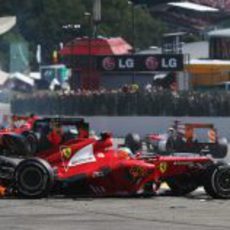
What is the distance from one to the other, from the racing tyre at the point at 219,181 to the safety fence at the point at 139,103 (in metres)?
20.5

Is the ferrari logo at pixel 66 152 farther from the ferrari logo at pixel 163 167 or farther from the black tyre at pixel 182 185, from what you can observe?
the black tyre at pixel 182 185

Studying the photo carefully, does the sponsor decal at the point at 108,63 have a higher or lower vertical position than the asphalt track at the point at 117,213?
higher

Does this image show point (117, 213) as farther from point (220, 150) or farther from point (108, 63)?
point (108, 63)

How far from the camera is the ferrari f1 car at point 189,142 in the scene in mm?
24516

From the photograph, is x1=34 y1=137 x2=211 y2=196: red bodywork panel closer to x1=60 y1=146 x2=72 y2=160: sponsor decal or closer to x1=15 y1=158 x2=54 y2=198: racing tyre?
x1=60 y1=146 x2=72 y2=160: sponsor decal

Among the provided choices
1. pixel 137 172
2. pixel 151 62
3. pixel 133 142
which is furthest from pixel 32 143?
pixel 151 62

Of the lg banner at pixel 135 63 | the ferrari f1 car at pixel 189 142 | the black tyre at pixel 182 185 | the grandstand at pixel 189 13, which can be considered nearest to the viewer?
the black tyre at pixel 182 185

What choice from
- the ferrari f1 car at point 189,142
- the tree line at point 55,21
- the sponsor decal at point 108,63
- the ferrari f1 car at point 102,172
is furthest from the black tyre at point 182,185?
the tree line at point 55,21

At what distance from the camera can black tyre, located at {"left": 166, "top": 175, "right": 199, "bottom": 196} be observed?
48.5 feet

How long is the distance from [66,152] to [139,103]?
22652 mm

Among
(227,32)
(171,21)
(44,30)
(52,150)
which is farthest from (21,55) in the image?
(52,150)

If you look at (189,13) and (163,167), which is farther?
(189,13)

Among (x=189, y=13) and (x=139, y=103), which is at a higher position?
(x=189, y=13)

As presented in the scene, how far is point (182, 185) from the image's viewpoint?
1489 cm
